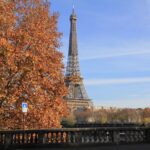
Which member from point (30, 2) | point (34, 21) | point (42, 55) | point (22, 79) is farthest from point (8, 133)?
point (30, 2)

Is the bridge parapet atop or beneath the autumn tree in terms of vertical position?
beneath

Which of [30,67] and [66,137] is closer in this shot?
[66,137]

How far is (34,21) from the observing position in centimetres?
2922

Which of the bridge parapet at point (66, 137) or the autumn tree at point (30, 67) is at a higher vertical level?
the autumn tree at point (30, 67)

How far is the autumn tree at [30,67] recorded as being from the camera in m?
26.0

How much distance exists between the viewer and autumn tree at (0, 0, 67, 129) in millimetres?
25984

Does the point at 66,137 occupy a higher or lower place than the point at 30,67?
lower

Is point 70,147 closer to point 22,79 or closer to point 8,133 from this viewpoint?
point 8,133

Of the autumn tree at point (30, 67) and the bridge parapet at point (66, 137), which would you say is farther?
the autumn tree at point (30, 67)

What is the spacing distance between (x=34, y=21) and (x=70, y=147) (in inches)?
488

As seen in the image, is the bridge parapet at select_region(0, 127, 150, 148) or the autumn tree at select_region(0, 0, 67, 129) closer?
the bridge parapet at select_region(0, 127, 150, 148)

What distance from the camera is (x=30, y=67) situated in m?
25.8

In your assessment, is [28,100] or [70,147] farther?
[28,100]

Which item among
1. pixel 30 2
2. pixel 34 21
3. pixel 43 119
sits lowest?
pixel 43 119
